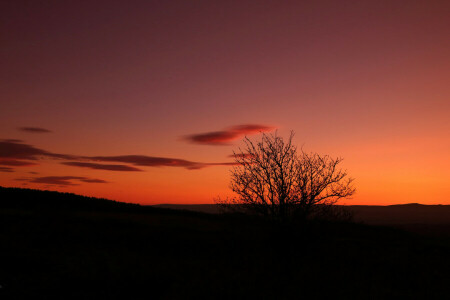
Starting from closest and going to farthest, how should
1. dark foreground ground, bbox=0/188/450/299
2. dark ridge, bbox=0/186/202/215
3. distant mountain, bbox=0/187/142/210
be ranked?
1. dark foreground ground, bbox=0/188/450/299
2. distant mountain, bbox=0/187/142/210
3. dark ridge, bbox=0/186/202/215

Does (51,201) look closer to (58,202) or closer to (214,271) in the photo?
(58,202)

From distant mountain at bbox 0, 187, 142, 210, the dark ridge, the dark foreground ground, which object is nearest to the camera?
the dark foreground ground

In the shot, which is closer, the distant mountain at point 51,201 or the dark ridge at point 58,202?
the distant mountain at point 51,201

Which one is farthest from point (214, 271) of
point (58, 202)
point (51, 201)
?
point (51, 201)

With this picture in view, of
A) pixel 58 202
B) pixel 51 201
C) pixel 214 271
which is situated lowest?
pixel 214 271

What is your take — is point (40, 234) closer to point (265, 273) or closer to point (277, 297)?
point (265, 273)

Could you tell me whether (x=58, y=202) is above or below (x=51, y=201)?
below

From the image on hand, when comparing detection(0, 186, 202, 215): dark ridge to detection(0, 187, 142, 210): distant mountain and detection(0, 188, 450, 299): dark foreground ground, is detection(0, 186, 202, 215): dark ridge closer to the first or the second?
detection(0, 187, 142, 210): distant mountain

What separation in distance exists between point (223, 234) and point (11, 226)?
20163 mm

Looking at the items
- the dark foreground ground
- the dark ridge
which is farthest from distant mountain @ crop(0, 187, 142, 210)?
the dark foreground ground

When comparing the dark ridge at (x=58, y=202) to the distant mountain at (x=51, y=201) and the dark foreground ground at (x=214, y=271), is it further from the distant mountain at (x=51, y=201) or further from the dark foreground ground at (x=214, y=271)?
the dark foreground ground at (x=214, y=271)

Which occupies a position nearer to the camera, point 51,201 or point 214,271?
point 214,271

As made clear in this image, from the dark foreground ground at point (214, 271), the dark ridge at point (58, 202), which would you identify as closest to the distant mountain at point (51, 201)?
the dark ridge at point (58, 202)

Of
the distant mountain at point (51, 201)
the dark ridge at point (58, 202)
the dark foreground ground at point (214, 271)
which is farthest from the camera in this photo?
the dark ridge at point (58, 202)
